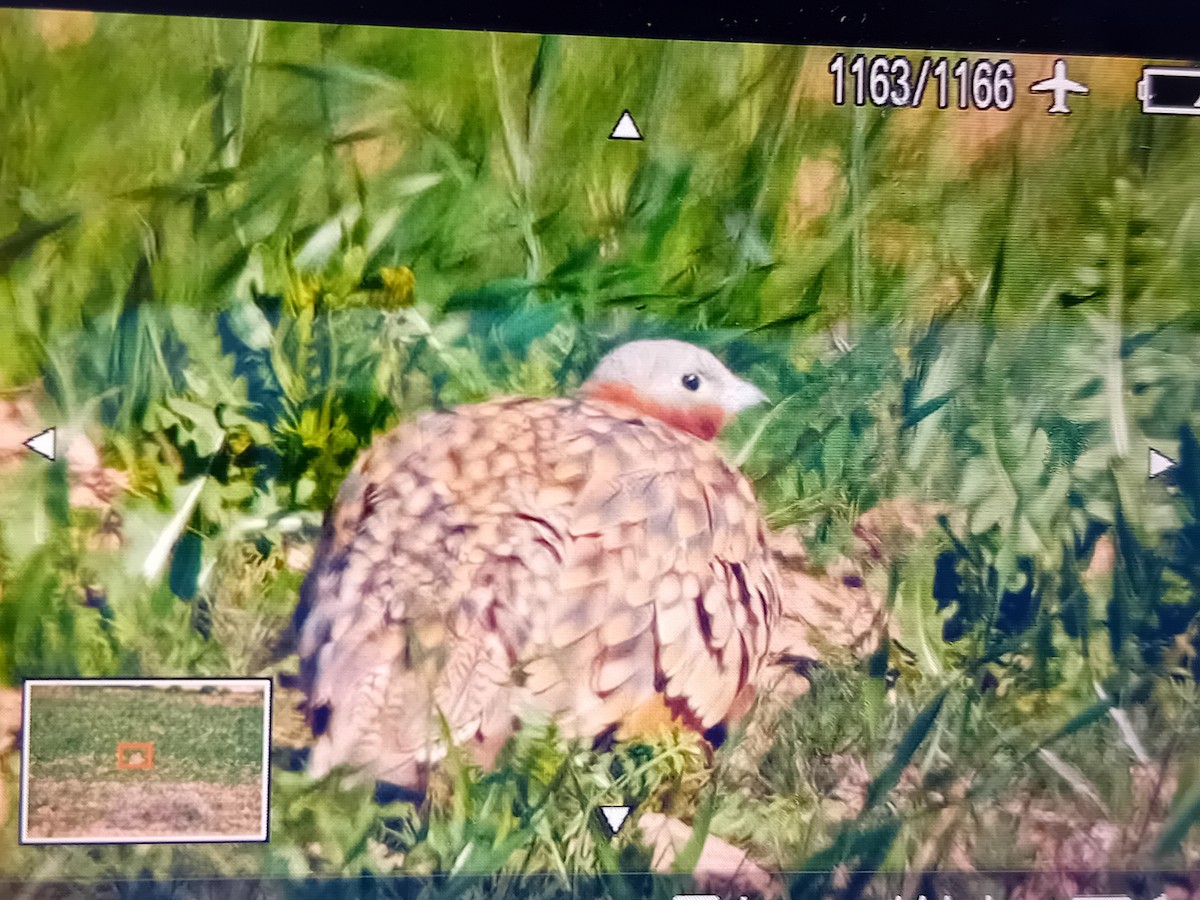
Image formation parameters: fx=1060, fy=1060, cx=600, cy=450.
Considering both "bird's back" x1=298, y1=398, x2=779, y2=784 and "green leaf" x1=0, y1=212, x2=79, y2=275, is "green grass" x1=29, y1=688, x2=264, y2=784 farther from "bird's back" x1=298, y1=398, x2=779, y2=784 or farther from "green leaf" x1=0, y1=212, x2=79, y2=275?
"green leaf" x1=0, y1=212, x2=79, y2=275

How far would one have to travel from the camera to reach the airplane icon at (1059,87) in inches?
32.3

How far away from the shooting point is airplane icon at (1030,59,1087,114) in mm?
821

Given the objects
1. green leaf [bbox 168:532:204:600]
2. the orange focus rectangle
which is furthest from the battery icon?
the orange focus rectangle

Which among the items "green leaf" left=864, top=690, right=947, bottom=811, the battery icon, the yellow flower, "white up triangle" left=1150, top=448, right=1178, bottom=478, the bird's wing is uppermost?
the battery icon

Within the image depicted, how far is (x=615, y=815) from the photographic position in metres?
0.78

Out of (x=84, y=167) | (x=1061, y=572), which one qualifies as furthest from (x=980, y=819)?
(x=84, y=167)

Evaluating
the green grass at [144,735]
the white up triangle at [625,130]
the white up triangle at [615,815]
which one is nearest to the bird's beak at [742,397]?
the white up triangle at [625,130]

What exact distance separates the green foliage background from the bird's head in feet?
0.05

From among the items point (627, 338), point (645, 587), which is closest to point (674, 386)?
point (627, 338)

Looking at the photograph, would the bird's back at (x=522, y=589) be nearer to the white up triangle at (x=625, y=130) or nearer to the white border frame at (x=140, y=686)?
the white border frame at (x=140, y=686)

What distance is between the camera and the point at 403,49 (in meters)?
0.78

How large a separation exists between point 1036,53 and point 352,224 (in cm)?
54

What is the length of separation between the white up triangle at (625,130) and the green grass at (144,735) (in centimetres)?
50

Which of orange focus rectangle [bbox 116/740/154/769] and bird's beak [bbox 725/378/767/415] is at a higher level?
bird's beak [bbox 725/378/767/415]
